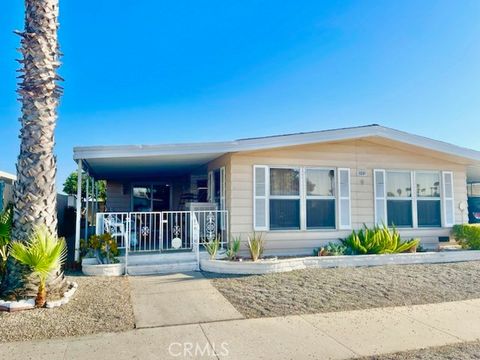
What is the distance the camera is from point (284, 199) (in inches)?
348

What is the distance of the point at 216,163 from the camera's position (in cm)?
1004

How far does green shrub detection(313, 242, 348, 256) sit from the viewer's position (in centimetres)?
846

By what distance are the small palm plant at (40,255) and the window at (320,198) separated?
6.19 metres

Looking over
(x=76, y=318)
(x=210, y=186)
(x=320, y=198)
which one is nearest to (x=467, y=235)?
(x=320, y=198)

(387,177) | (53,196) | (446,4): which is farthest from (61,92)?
(446,4)

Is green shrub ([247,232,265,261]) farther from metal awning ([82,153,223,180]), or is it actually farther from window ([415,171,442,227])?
window ([415,171,442,227])

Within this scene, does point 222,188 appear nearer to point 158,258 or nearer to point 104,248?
point 158,258

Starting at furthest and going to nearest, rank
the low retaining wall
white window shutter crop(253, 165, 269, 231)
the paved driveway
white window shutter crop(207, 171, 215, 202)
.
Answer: white window shutter crop(207, 171, 215, 202) < white window shutter crop(253, 165, 269, 231) < the low retaining wall < the paved driveway

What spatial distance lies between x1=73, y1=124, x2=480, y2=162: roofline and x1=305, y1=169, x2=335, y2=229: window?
102 cm

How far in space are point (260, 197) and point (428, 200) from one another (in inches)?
212

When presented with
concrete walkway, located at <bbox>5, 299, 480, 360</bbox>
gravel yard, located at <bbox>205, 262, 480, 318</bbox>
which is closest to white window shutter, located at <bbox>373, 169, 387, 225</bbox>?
gravel yard, located at <bbox>205, 262, 480, 318</bbox>

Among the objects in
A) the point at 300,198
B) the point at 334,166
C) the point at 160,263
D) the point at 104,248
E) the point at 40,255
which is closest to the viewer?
the point at 40,255

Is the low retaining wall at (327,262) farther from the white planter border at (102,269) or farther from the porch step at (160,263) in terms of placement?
the white planter border at (102,269)

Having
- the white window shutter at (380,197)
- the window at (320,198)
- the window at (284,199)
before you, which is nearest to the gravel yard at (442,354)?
the window at (284,199)
